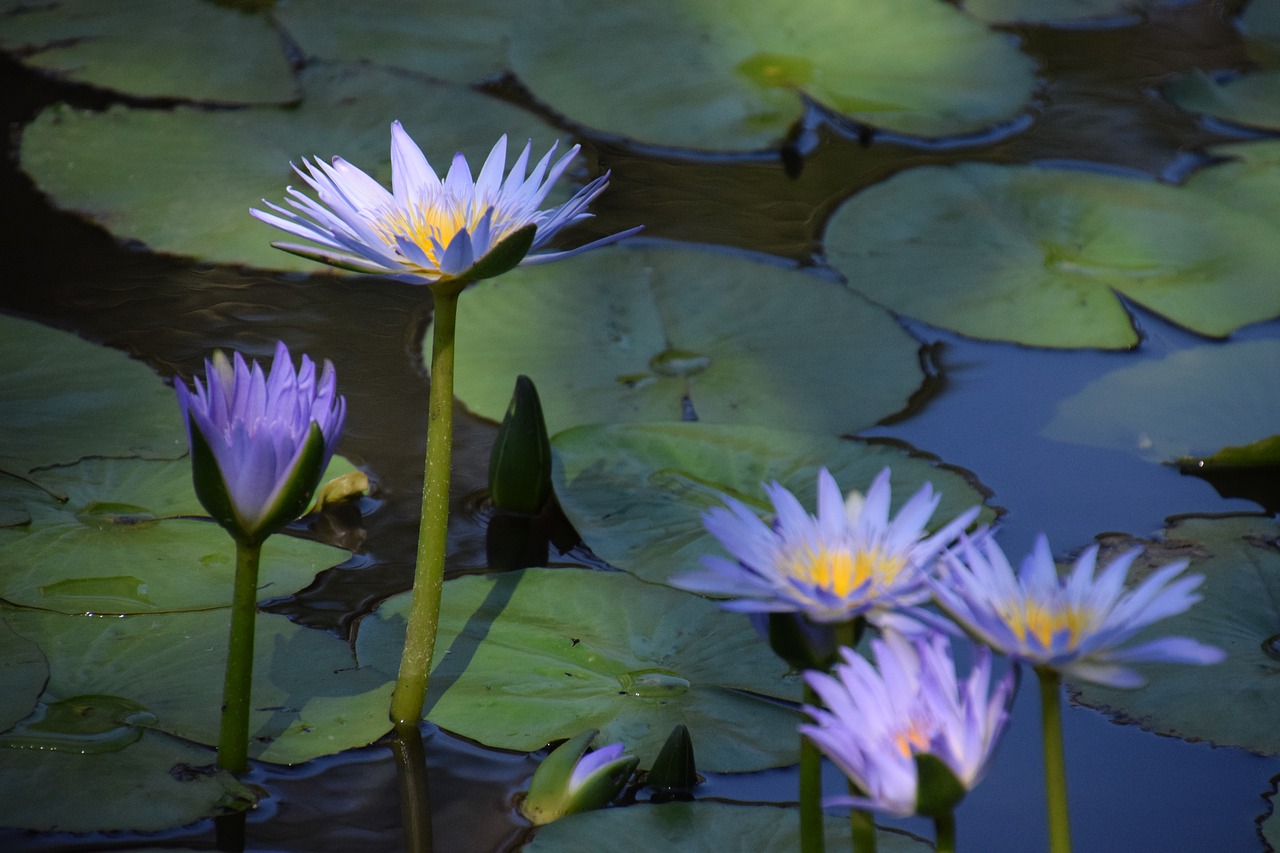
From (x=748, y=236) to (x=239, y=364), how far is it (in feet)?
4.54

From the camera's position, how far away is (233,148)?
2.36 metres

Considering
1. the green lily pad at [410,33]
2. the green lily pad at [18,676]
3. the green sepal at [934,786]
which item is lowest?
the green lily pad at [18,676]

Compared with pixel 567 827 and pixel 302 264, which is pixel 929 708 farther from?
pixel 302 264

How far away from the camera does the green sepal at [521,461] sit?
62.3 inches

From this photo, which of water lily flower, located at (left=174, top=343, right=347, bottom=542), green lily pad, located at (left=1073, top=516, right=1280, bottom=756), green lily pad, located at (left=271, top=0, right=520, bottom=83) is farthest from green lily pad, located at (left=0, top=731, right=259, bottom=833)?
green lily pad, located at (left=271, top=0, right=520, bottom=83)

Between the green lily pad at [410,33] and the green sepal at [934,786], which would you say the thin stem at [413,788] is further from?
the green lily pad at [410,33]

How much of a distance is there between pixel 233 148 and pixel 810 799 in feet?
6.24

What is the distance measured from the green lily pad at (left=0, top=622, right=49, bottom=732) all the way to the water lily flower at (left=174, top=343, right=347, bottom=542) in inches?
13.8

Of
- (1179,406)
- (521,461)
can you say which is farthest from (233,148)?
(1179,406)

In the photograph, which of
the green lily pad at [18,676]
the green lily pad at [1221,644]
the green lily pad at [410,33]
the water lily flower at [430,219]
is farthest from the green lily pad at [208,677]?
the green lily pad at [410,33]

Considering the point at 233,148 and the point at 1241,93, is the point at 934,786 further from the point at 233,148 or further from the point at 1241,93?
the point at 1241,93

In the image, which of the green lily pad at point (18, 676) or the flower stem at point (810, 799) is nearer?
the flower stem at point (810, 799)

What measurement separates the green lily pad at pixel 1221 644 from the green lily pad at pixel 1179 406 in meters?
0.20

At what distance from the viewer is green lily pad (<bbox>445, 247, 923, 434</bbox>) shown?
1857 millimetres
